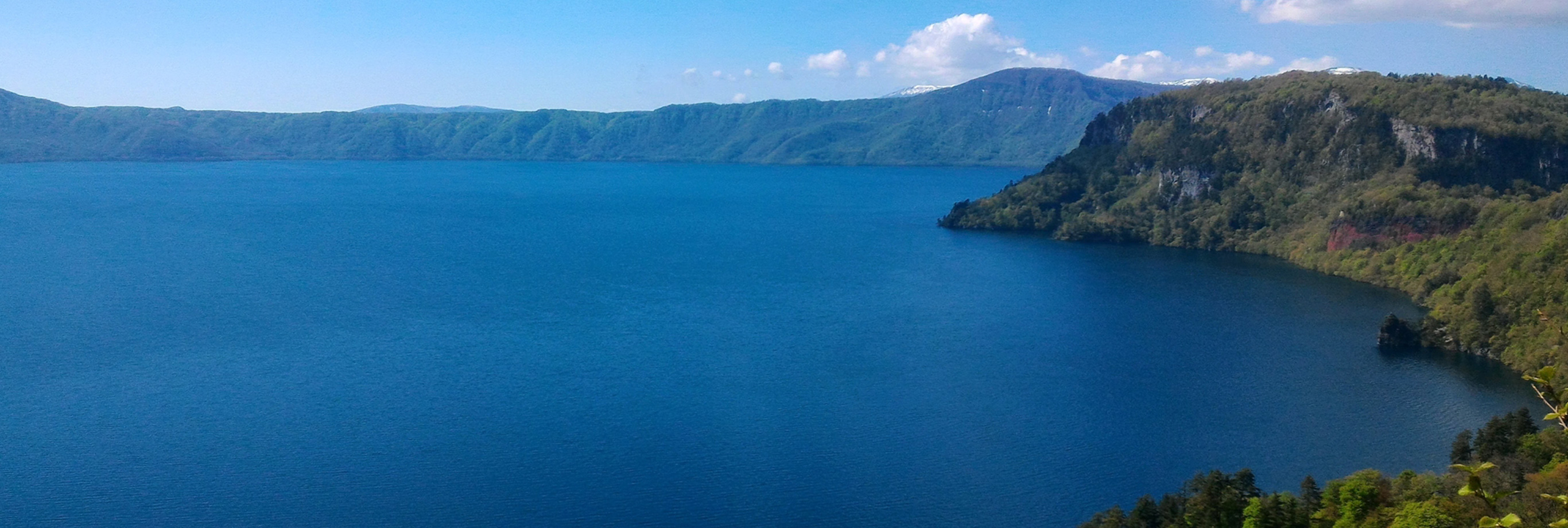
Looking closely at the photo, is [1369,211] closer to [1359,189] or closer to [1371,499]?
[1359,189]

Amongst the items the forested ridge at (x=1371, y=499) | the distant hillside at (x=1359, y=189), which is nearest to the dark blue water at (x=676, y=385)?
the forested ridge at (x=1371, y=499)

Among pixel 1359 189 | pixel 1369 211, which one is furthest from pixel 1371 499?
pixel 1359 189

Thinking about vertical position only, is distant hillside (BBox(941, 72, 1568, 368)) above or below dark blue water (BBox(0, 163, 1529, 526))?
above

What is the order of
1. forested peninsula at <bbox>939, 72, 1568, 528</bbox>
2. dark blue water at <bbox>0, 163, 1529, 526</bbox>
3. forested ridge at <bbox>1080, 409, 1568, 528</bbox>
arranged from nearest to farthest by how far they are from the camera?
forested ridge at <bbox>1080, 409, 1568, 528</bbox> → forested peninsula at <bbox>939, 72, 1568, 528</bbox> → dark blue water at <bbox>0, 163, 1529, 526</bbox>

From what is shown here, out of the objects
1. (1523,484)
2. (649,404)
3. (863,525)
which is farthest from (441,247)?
(1523,484)

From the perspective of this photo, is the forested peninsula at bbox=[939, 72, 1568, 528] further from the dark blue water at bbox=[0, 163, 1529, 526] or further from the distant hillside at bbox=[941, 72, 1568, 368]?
the dark blue water at bbox=[0, 163, 1529, 526]

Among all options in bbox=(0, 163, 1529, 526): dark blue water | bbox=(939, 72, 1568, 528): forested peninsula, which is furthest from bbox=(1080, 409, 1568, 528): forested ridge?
bbox=(0, 163, 1529, 526): dark blue water

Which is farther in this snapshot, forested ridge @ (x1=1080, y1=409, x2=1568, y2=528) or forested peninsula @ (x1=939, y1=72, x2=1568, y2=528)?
forested peninsula @ (x1=939, y1=72, x2=1568, y2=528)

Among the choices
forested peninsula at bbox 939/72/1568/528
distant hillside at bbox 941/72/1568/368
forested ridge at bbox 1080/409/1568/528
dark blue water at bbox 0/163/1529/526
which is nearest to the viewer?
forested ridge at bbox 1080/409/1568/528
